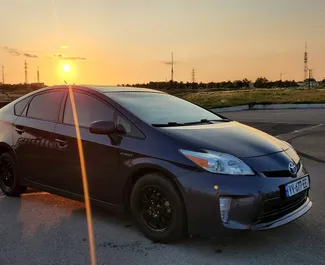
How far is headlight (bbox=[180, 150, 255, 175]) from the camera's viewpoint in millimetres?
3500

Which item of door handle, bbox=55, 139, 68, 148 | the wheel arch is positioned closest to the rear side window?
the wheel arch

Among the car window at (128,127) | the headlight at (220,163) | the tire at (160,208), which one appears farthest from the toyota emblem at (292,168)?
the car window at (128,127)

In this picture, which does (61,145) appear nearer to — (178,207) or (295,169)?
(178,207)

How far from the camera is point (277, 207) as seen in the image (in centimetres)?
361

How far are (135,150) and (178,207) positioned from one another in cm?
71

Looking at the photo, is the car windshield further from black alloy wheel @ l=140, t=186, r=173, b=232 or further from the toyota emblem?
the toyota emblem

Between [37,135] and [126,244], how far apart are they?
1.90 metres

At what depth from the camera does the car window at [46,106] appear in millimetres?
4922

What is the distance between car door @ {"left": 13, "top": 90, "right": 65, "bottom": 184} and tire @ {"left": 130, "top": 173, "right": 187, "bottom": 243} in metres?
1.31

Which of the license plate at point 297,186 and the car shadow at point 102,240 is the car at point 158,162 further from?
the car shadow at point 102,240

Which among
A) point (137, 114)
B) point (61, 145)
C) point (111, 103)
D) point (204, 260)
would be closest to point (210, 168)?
point (204, 260)

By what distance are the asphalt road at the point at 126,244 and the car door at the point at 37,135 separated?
54cm

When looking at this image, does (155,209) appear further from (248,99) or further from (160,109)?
(248,99)

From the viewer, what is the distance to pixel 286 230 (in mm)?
4145
